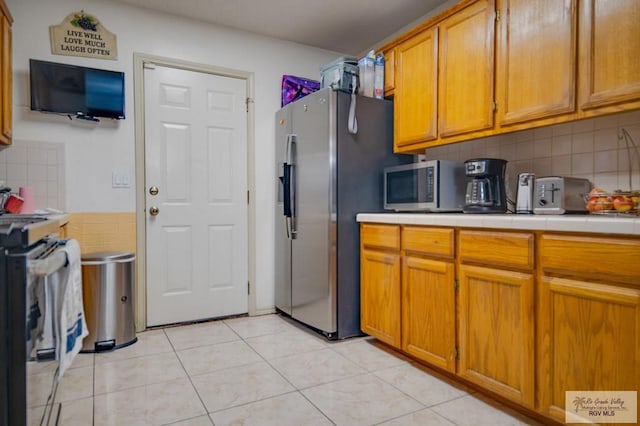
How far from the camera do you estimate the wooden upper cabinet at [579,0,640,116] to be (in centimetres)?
157

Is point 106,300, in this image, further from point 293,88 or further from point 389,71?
point 389,71

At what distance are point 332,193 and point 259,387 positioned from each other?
132cm

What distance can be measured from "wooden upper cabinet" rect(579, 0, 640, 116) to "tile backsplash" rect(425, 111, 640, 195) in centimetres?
33

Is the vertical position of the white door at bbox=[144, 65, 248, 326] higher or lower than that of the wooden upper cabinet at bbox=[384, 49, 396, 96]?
lower

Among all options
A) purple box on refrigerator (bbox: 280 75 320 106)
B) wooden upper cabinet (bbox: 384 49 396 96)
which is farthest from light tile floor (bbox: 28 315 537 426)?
purple box on refrigerator (bbox: 280 75 320 106)

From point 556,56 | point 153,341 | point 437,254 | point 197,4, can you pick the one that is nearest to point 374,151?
point 437,254

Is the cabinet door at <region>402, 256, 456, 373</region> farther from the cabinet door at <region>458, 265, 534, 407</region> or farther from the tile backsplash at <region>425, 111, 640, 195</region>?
the tile backsplash at <region>425, 111, 640, 195</region>

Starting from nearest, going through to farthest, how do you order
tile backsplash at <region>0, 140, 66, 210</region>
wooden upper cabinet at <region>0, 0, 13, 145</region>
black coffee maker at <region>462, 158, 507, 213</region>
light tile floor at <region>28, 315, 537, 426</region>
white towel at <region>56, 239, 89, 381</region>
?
white towel at <region>56, 239, 89, 381</region> → light tile floor at <region>28, 315, 537, 426</region> → black coffee maker at <region>462, 158, 507, 213</region> → wooden upper cabinet at <region>0, 0, 13, 145</region> → tile backsplash at <region>0, 140, 66, 210</region>

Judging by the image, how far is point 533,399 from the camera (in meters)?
1.62

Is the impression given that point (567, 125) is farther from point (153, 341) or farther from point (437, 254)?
point (153, 341)

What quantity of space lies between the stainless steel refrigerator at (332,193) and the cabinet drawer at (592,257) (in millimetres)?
1378

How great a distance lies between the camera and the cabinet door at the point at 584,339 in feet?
4.38

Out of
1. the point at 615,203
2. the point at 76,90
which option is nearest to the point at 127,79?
the point at 76,90

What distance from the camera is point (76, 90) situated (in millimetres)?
2713
